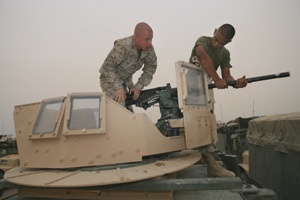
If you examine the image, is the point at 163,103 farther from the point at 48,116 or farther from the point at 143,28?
the point at 48,116

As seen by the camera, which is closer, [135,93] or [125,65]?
[135,93]

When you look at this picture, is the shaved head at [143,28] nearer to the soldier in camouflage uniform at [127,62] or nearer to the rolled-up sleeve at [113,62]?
the soldier in camouflage uniform at [127,62]

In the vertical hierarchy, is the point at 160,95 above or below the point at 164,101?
above

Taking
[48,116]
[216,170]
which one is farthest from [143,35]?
[216,170]

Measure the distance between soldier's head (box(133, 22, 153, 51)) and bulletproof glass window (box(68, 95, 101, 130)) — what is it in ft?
4.55

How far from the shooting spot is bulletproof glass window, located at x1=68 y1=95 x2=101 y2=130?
3177 millimetres

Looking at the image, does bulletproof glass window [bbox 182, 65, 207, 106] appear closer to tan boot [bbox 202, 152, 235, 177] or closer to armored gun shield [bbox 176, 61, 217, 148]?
armored gun shield [bbox 176, 61, 217, 148]

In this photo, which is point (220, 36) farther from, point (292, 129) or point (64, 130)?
point (64, 130)

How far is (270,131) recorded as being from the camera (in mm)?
6191

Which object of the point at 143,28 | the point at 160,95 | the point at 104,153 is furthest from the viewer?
the point at 160,95

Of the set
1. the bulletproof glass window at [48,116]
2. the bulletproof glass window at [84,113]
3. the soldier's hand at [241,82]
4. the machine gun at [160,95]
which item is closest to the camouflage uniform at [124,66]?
the machine gun at [160,95]

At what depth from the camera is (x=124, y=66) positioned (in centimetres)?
471

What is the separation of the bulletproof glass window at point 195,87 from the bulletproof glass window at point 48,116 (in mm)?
1720

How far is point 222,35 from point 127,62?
1678mm
